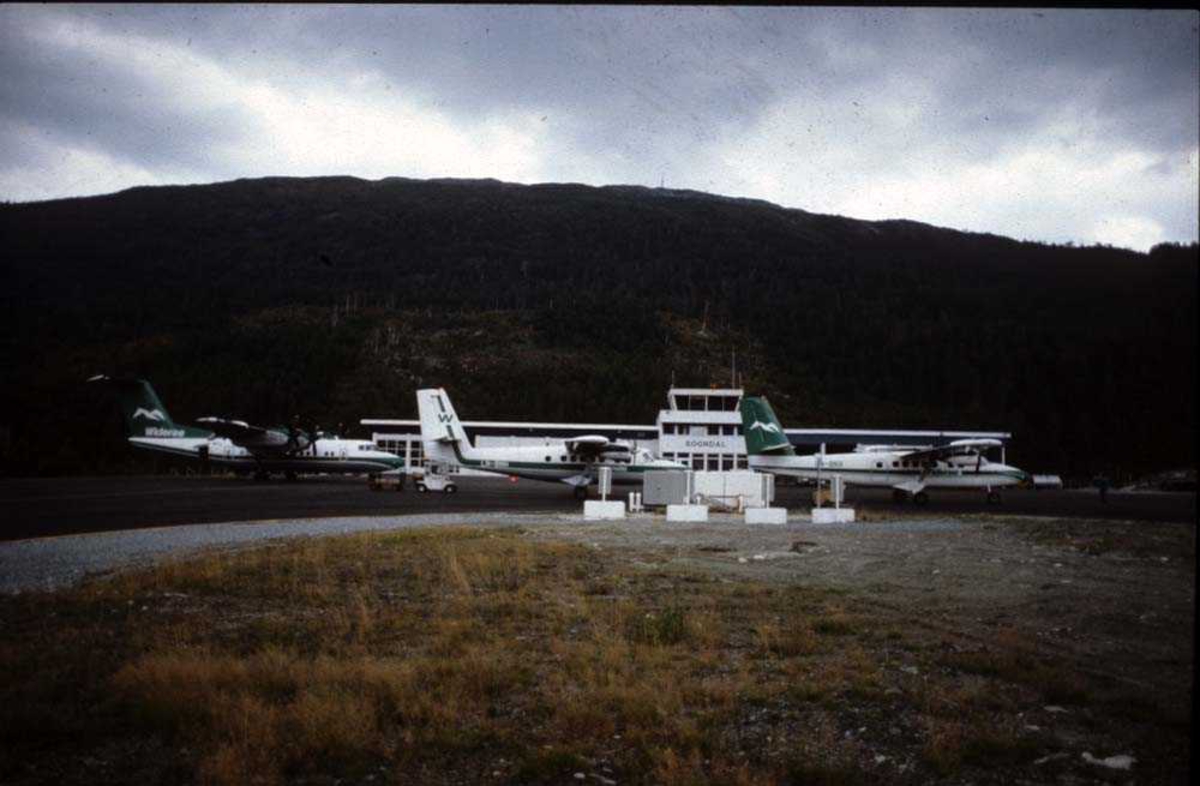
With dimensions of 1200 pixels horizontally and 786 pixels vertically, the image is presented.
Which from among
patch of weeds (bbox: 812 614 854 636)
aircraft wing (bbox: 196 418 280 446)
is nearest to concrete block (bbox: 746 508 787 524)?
patch of weeds (bbox: 812 614 854 636)

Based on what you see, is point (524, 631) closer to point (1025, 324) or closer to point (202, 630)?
point (202, 630)

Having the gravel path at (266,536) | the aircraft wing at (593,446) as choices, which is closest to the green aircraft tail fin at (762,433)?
the aircraft wing at (593,446)

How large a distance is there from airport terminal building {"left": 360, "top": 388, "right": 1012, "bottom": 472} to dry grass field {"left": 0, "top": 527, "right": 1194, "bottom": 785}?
1798 inches

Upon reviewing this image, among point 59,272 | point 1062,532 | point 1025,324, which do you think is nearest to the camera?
point 1025,324

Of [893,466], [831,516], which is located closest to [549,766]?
A: [831,516]

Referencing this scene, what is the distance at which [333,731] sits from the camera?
4.23m

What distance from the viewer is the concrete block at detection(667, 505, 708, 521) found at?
2383cm

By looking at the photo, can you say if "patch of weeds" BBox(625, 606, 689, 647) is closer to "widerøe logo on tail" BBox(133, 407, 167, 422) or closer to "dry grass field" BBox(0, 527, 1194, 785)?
"dry grass field" BBox(0, 527, 1194, 785)

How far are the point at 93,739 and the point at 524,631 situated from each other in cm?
412

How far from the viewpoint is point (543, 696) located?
5352 millimetres

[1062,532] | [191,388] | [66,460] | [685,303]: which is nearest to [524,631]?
[1062,532]

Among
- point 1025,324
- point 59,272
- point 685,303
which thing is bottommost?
point 1025,324

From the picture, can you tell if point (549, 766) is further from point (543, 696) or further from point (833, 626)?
point (833, 626)

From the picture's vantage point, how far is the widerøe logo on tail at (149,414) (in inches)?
1652
